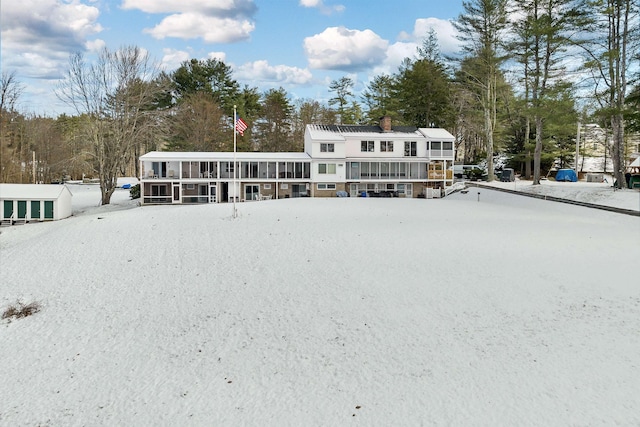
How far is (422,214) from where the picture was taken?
25250 millimetres

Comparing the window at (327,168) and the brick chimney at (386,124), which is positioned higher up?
the brick chimney at (386,124)

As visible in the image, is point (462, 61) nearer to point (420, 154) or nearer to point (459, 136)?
point (420, 154)

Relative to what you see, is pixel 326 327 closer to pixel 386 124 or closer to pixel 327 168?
pixel 327 168

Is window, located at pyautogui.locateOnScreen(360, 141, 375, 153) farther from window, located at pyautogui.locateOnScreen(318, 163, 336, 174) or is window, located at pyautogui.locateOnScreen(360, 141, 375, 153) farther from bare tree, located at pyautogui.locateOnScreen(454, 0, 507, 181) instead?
bare tree, located at pyautogui.locateOnScreen(454, 0, 507, 181)

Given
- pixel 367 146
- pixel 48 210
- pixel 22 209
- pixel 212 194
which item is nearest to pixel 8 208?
pixel 22 209

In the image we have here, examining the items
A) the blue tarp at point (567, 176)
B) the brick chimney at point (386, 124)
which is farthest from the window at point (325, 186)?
the blue tarp at point (567, 176)

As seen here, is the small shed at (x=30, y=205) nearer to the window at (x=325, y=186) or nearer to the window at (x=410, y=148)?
the window at (x=325, y=186)

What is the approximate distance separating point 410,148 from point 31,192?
28150mm

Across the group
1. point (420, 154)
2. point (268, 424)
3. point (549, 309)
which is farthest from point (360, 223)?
point (420, 154)

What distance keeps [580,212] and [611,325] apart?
60.9ft

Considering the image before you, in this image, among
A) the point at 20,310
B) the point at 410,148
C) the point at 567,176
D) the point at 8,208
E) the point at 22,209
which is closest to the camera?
the point at 20,310

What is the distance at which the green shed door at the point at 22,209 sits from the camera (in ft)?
95.9

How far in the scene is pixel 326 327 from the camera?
36.7 feet

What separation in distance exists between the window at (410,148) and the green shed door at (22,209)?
28044 millimetres
